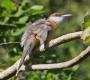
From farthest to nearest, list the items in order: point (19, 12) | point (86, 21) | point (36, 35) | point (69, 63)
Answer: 1. point (19, 12)
2. point (36, 35)
3. point (69, 63)
4. point (86, 21)

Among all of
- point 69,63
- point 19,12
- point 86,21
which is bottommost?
point 19,12

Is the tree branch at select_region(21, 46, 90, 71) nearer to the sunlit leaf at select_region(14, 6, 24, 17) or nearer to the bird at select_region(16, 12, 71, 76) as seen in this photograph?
the bird at select_region(16, 12, 71, 76)

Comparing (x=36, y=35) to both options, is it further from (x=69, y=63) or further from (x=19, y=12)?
(x=69, y=63)

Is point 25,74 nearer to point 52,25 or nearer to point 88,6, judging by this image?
point 52,25

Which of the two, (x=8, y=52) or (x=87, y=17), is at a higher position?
(x=87, y=17)

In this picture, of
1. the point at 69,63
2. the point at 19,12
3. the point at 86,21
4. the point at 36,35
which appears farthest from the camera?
the point at 19,12

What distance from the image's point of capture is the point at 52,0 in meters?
12.1

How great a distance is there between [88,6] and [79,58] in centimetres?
885

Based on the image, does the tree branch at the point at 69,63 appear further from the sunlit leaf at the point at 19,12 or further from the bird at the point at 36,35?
the sunlit leaf at the point at 19,12

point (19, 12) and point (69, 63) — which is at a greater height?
point (69, 63)

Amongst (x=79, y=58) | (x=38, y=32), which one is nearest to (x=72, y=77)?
(x=38, y=32)

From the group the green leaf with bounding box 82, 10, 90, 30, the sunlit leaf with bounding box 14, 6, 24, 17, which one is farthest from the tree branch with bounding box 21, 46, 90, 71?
the sunlit leaf with bounding box 14, 6, 24, 17

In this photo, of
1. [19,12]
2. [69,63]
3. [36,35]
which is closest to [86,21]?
[69,63]

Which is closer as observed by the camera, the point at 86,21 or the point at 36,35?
the point at 86,21
